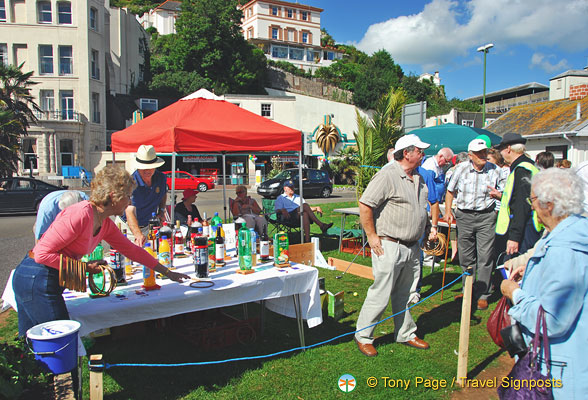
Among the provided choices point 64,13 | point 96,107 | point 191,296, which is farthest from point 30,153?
point 191,296

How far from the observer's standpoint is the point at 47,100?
29.6m

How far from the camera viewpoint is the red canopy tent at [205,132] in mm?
6020

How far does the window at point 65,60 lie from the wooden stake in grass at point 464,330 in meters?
33.1

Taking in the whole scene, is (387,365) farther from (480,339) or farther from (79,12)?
(79,12)

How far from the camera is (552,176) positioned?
214 centimetres

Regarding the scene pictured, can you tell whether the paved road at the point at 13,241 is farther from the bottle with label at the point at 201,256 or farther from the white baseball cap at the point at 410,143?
the white baseball cap at the point at 410,143

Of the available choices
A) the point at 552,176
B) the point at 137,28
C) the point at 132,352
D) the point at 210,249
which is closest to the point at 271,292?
the point at 210,249

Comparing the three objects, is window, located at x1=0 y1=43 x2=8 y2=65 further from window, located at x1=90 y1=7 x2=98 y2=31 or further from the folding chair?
the folding chair

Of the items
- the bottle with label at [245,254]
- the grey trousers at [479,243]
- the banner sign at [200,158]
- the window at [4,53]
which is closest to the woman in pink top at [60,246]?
the bottle with label at [245,254]

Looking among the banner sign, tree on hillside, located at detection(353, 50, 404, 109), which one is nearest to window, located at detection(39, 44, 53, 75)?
the banner sign

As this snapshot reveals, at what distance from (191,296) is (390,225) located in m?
1.84

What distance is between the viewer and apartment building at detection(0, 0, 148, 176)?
93.4 feet

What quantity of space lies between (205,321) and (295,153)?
13.5 feet

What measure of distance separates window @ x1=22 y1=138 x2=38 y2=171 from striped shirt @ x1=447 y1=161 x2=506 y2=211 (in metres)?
30.1
